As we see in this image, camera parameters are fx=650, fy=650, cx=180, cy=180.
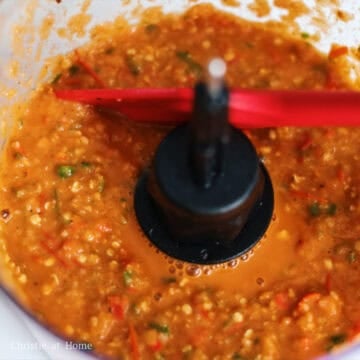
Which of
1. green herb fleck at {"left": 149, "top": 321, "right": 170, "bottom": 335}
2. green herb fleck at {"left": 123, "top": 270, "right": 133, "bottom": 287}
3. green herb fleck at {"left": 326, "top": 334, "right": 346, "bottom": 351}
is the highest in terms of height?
green herb fleck at {"left": 123, "top": 270, "right": 133, "bottom": 287}

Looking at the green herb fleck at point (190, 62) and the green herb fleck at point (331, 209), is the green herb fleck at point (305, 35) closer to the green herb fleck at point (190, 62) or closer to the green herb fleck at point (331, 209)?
the green herb fleck at point (190, 62)

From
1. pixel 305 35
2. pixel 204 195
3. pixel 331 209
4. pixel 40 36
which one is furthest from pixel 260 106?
pixel 40 36

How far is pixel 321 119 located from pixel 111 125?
524mm

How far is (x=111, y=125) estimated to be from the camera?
1.58 metres

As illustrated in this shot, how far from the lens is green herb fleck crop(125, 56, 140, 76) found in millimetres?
1667

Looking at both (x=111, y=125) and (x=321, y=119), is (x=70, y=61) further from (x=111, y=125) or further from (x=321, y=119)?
(x=321, y=119)

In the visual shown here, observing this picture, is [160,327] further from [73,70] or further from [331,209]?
[73,70]

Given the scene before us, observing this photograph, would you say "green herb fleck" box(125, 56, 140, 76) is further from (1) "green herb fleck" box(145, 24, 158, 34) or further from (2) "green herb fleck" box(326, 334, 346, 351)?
(2) "green herb fleck" box(326, 334, 346, 351)

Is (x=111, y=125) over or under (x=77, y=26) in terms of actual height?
under

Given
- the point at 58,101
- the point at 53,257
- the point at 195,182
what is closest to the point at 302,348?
the point at 195,182

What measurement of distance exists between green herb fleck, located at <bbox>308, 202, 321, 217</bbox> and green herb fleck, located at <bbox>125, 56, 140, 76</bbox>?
558mm

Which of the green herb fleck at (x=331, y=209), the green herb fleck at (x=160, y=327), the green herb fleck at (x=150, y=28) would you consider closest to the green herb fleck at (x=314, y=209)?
the green herb fleck at (x=331, y=209)

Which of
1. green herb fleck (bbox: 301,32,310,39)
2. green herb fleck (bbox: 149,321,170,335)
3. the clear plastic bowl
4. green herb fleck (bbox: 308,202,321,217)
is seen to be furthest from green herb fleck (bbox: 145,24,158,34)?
green herb fleck (bbox: 149,321,170,335)

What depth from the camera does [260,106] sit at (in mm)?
1302
